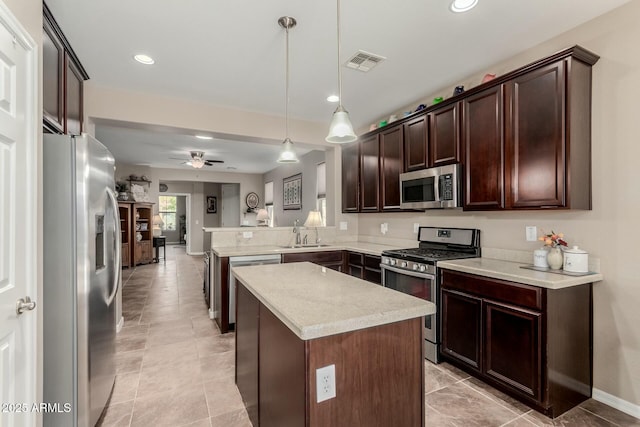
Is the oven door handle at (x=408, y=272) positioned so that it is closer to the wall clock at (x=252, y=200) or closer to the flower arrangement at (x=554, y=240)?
the flower arrangement at (x=554, y=240)

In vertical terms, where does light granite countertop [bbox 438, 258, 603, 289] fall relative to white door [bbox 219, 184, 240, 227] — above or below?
below

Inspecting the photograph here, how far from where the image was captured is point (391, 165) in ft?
12.1

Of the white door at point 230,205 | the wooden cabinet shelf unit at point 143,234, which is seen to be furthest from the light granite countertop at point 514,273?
the white door at point 230,205

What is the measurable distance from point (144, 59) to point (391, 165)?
2680mm

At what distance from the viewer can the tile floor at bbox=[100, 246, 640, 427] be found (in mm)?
1973

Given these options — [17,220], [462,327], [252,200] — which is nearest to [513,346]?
[462,327]

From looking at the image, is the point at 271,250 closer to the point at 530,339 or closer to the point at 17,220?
the point at 17,220

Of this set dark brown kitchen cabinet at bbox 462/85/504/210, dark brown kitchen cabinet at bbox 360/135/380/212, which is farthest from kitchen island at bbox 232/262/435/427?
dark brown kitchen cabinet at bbox 360/135/380/212

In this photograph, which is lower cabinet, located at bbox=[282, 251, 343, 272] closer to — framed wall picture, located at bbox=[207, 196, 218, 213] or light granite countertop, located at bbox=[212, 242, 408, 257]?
light granite countertop, located at bbox=[212, 242, 408, 257]

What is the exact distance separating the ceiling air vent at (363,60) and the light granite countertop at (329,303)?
Result: 1847 mm

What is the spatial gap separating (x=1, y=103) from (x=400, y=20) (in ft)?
7.35

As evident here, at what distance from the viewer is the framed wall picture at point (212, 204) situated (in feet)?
36.0

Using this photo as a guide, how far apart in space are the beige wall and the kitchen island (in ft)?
5.42

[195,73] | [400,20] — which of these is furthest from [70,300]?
[400,20]
